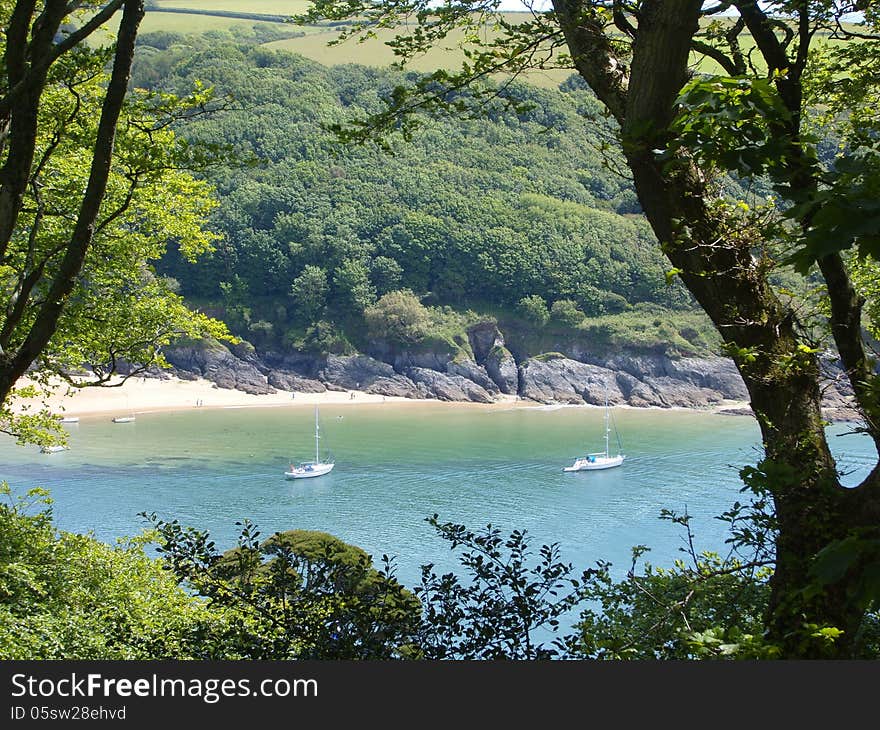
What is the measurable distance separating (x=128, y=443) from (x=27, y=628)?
134 ft

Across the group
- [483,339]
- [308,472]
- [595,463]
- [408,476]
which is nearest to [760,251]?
[408,476]

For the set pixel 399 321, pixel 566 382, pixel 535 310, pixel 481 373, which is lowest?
pixel 566 382

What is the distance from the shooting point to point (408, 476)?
36.0 metres

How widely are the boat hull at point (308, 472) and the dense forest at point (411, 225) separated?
29.6 metres

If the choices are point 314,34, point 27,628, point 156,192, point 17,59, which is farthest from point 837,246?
point 314,34

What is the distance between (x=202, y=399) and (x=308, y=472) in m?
25.8

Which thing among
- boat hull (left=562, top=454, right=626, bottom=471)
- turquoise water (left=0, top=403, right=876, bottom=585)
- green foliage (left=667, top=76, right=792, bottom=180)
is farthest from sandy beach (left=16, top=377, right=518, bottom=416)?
green foliage (left=667, top=76, right=792, bottom=180)

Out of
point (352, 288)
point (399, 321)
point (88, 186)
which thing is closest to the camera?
point (88, 186)

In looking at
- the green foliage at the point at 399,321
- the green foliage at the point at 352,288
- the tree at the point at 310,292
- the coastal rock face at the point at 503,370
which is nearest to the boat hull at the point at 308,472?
the coastal rock face at the point at 503,370

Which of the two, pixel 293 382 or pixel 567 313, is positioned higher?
pixel 567 313

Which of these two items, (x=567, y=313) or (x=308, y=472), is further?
(x=567, y=313)

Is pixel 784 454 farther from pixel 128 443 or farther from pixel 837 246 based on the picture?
pixel 128 443

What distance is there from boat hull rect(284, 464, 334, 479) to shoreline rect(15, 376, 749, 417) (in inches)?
854

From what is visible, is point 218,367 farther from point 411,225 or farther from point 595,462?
point 595,462
